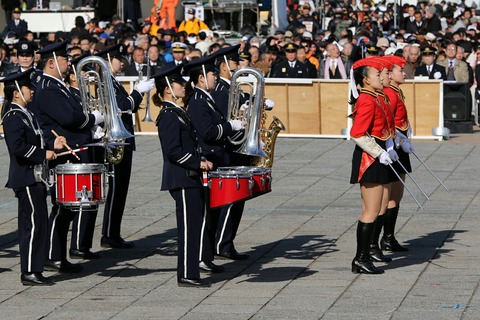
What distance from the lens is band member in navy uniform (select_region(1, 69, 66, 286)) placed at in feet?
34.3

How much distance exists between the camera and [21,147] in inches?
408

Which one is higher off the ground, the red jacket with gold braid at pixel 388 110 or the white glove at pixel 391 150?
the red jacket with gold braid at pixel 388 110

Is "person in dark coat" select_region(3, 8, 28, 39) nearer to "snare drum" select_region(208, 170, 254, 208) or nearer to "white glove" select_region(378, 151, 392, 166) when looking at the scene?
"snare drum" select_region(208, 170, 254, 208)

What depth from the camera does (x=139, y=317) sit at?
30.5ft

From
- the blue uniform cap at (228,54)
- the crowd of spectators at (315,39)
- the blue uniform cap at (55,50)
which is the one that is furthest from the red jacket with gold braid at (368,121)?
the crowd of spectators at (315,39)

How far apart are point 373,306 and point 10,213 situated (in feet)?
20.2

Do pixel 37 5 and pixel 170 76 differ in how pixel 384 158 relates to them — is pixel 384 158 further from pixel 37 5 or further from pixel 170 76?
pixel 37 5

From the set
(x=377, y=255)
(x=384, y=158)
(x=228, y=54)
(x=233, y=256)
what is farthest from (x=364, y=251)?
(x=228, y=54)

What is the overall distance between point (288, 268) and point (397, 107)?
1864 mm

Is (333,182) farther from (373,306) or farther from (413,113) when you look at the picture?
(373,306)

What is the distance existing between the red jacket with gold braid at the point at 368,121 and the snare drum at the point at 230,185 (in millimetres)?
1010

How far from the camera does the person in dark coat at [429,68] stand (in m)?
22.0

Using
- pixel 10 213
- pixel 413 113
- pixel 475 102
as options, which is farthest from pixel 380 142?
pixel 475 102

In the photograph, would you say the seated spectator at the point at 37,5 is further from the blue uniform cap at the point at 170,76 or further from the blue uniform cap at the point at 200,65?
the blue uniform cap at the point at 170,76
